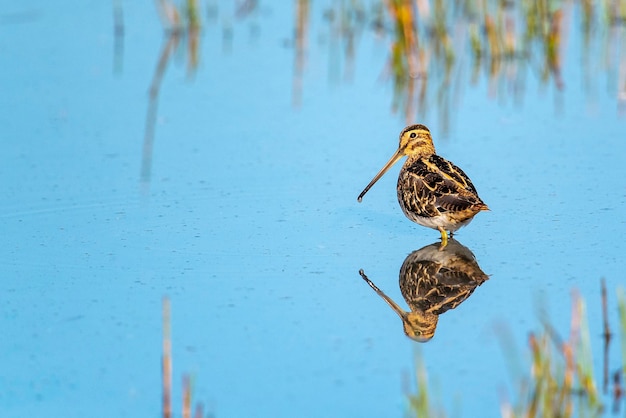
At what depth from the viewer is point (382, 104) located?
9328 mm

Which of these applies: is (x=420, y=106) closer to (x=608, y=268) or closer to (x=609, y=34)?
(x=609, y=34)

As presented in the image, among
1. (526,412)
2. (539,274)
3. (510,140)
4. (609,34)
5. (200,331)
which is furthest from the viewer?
(609,34)

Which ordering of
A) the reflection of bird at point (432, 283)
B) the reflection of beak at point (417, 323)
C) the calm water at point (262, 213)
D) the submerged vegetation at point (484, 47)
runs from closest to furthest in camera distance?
the calm water at point (262, 213), the reflection of beak at point (417, 323), the reflection of bird at point (432, 283), the submerged vegetation at point (484, 47)

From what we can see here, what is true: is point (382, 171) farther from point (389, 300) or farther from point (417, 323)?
point (417, 323)

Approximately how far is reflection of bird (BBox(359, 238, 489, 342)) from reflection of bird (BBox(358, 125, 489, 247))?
173 millimetres

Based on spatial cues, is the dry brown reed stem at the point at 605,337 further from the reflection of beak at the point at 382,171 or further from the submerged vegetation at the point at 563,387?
the reflection of beak at the point at 382,171

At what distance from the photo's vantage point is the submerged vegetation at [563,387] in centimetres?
418

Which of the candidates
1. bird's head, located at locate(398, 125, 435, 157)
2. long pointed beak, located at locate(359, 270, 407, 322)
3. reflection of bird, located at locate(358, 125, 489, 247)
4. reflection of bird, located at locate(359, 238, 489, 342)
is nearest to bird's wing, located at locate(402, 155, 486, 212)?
reflection of bird, located at locate(358, 125, 489, 247)

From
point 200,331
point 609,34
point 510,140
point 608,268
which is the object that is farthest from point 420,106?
point 200,331

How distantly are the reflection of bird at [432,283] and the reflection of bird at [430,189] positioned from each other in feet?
0.57

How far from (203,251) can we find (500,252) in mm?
1658

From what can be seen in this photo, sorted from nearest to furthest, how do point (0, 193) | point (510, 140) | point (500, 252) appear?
1. point (500, 252)
2. point (0, 193)
3. point (510, 140)

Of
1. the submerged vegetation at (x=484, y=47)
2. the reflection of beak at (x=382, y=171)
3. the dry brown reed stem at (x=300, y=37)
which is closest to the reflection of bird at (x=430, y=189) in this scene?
the reflection of beak at (x=382, y=171)

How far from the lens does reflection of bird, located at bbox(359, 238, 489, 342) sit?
5.66 meters
